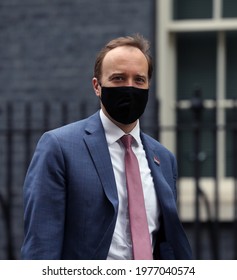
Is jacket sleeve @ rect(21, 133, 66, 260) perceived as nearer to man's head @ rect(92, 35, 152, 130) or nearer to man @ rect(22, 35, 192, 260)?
man @ rect(22, 35, 192, 260)

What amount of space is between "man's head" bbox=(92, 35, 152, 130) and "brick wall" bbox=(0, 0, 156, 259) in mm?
4265

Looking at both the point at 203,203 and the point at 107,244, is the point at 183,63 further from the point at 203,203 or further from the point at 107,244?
the point at 107,244

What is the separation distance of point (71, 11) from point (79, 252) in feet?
15.9

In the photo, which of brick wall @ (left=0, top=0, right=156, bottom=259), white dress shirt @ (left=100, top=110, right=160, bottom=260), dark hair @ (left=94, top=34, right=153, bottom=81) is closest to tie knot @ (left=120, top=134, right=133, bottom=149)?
white dress shirt @ (left=100, top=110, right=160, bottom=260)

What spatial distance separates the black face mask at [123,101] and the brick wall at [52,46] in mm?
4256

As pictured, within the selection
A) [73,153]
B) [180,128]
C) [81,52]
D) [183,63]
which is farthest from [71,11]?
[73,153]

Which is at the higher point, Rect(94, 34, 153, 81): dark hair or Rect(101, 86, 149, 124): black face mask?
Rect(94, 34, 153, 81): dark hair

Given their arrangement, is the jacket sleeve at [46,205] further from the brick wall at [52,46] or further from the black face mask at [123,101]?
the brick wall at [52,46]

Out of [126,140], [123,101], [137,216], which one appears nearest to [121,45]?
[123,101]

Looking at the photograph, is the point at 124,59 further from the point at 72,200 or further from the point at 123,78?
the point at 72,200

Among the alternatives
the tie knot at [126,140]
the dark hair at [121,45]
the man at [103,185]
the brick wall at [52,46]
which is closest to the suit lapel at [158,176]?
the man at [103,185]

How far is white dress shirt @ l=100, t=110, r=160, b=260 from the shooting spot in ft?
9.50

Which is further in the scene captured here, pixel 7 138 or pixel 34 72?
pixel 34 72

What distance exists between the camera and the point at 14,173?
295 inches
